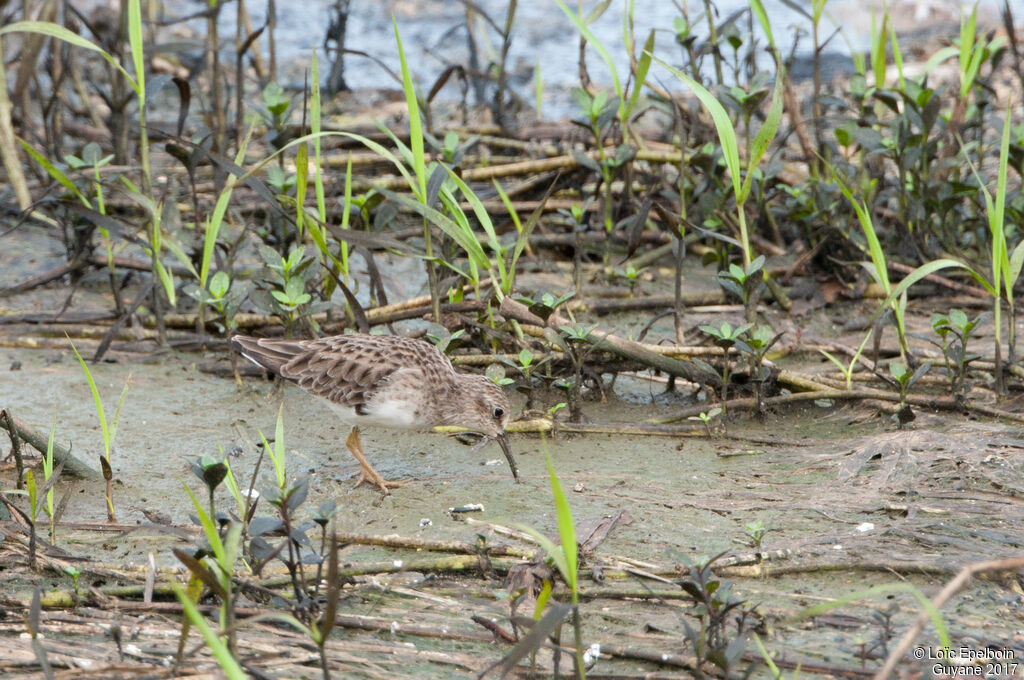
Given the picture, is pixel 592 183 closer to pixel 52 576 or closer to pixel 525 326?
pixel 525 326

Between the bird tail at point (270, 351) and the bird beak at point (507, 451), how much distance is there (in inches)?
42.8

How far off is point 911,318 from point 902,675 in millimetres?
3929

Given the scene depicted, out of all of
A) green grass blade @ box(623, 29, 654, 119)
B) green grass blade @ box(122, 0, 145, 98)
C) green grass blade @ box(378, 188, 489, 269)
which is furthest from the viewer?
green grass blade @ box(623, 29, 654, 119)

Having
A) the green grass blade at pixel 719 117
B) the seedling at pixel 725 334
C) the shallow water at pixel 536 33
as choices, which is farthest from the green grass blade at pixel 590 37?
the shallow water at pixel 536 33

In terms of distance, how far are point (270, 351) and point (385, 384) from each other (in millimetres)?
696

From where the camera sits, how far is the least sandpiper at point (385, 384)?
5.14m

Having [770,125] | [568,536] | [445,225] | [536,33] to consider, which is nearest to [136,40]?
[445,225]

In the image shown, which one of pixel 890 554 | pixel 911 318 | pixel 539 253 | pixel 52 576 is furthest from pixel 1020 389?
pixel 52 576

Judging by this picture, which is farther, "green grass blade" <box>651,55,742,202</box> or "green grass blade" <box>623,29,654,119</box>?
"green grass blade" <box>623,29,654,119</box>

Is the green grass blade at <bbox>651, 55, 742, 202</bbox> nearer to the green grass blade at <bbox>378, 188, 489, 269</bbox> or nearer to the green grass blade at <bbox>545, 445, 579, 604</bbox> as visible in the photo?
the green grass blade at <bbox>378, 188, 489, 269</bbox>

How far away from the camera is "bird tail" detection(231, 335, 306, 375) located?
5418 millimetres

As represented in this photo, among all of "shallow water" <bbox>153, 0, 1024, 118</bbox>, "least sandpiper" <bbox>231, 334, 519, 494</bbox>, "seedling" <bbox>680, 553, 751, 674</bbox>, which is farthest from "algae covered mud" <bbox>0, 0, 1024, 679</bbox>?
"shallow water" <bbox>153, 0, 1024, 118</bbox>

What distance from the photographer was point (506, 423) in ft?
17.1

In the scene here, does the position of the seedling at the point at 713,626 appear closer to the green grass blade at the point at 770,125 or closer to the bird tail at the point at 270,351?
the green grass blade at the point at 770,125
